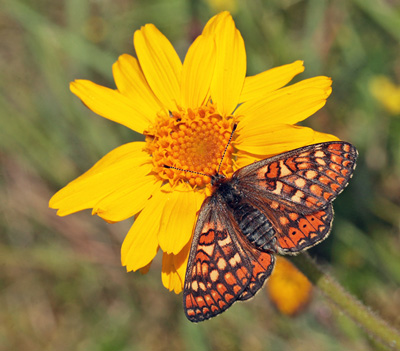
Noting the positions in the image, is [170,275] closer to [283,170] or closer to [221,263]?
[221,263]

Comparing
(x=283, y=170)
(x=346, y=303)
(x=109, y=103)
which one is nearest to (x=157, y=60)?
(x=109, y=103)

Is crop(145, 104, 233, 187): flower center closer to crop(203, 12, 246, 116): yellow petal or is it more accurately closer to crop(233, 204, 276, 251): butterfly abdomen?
crop(203, 12, 246, 116): yellow petal

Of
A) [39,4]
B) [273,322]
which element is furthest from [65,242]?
[39,4]

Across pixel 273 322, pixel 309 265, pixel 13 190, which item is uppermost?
pixel 309 265

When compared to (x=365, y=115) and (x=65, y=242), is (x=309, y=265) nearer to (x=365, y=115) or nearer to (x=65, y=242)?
(x=365, y=115)

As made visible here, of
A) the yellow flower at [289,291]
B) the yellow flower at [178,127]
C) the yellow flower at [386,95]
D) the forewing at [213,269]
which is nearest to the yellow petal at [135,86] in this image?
the yellow flower at [178,127]

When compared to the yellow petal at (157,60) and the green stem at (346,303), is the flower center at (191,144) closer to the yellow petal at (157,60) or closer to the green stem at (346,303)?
the yellow petal at (157,60)

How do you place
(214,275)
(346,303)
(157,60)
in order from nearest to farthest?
(214,275) < (346,303) < (157,60)
